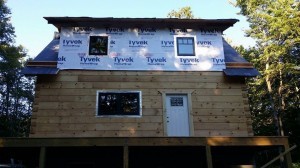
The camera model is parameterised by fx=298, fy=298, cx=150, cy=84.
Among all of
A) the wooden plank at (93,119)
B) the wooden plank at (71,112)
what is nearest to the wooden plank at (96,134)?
the wooden plank at (93,119)

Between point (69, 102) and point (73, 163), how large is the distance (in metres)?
2.72

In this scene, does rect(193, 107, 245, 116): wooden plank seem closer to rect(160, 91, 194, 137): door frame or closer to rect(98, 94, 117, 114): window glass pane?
rect(160, 91, 194, 137): door frame

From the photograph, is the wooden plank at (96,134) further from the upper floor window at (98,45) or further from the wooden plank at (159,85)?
the upper floor window at (98,45)

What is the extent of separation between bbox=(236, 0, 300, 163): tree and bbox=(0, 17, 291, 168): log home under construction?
40.0 ft

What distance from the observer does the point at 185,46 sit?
13.6 meters

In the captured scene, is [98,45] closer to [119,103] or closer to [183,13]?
[119,103]

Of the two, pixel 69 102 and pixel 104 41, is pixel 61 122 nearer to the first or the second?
pixel 69 102

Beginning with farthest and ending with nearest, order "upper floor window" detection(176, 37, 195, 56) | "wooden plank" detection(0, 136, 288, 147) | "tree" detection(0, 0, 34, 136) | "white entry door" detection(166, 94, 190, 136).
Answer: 1. "tree" detection(0, 0, 34, 136)
2. "upper floor window" detection(176, 37, 195, 56)
3. "white entry door" detection(166, 94, 190, 136)
4. "wooden plank" detection(0, 136, 288, 147)

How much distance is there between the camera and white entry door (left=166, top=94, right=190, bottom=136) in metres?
12.1

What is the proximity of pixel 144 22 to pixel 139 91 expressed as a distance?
326 centimetres

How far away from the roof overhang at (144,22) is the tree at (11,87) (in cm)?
1825

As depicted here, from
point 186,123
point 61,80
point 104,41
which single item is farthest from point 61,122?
point 186,123

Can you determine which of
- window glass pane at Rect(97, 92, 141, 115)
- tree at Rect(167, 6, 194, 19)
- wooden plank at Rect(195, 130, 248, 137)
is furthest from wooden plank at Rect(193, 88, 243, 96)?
tree at Rect(167, 6, 194, 19)

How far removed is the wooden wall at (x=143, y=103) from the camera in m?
11.8
